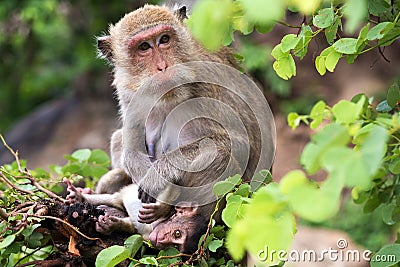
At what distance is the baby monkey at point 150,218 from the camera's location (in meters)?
3.09

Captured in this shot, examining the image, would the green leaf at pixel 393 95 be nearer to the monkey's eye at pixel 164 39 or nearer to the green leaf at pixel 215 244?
the green leaf at pixel 215 244

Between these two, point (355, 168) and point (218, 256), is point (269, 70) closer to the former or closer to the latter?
point (218, 256)

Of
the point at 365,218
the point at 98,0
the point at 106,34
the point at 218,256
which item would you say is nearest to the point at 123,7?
the point at 98,0

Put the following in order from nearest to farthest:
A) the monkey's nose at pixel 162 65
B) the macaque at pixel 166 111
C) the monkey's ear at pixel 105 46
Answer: the macaque at pixel 166 111, the monkey's nose at pixel 162 65, the monkey's ear at pixel 105 46

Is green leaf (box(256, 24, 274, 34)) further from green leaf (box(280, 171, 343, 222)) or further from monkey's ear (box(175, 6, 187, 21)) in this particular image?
green leaf (box(280, 171, 343, 222))

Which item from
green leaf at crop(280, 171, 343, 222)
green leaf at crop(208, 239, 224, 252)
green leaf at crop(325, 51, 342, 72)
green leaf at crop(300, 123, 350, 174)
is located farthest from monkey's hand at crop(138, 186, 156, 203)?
green leaf at crop(280, 171, 343, 222)

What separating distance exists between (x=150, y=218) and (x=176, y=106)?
80 centimetres

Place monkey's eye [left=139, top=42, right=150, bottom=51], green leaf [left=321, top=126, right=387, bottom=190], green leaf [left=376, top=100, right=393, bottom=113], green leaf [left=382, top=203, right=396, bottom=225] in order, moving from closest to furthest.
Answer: green leaf [left=321, top=126, right=387, bottom=190] < green leaf [left=376, top=100, right=393, bottom=113] < green leaf [left=382, top=203, right=396, bottom=225] < monkey's eye [left=139, top=42, right=150, bottom=51]

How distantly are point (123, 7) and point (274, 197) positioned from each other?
910 centimetres

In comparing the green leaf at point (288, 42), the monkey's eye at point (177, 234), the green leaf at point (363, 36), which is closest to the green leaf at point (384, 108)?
the green leaf at point (363, 36)

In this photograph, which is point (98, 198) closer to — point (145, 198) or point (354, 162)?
point (145, 198)

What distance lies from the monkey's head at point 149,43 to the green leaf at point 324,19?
1.25m

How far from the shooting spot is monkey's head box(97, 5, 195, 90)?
3.69 m

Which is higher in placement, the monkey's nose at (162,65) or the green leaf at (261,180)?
the monkey's nose at (162,65)
